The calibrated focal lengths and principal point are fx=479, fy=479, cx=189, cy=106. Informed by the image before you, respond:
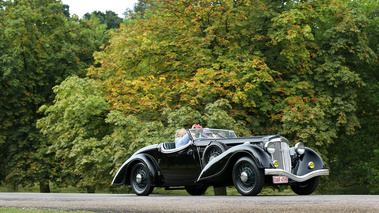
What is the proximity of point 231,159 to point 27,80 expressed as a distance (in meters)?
20.2

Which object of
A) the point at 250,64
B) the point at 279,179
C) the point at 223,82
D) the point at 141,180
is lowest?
the point at 279,179

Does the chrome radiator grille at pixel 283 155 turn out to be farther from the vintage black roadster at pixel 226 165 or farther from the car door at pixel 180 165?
the car door at pixel 180 165

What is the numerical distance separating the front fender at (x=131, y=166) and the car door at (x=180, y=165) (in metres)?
0.20

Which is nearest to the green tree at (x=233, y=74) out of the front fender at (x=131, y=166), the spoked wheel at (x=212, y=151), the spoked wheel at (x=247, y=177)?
the front fender at (x=131, y=166)

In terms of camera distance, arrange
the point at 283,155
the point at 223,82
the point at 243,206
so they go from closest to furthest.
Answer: the point at 243,206
the point at 283,155
the point at 223,82

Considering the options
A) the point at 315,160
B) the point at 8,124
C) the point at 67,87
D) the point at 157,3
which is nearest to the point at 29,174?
the point at 8,124

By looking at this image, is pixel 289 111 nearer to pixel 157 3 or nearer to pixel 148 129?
pixel 148 129

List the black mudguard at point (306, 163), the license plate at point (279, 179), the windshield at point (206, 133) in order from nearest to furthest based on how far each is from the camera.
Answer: the license plate at point (279, 179), the black mudguard at point (306, 163), the windshield at point (206, 133)

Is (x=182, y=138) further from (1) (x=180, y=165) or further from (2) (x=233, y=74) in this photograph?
(2) (x=233, y=74)

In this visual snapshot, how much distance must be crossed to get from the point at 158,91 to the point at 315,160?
10752 millimetres

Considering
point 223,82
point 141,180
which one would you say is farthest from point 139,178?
point 223,82

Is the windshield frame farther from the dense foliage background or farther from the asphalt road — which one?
the dense foliage background

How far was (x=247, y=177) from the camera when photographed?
9.41m

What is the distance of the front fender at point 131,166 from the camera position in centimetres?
1173
